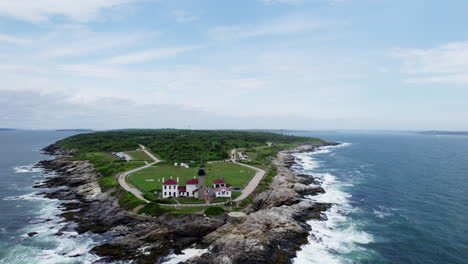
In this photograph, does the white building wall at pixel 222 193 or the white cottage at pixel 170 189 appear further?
the white cottage at pixel 170 189

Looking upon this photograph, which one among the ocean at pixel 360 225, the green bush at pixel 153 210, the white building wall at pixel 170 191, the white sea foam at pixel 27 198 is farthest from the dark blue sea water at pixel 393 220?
the white sea foam at pixel 27 198

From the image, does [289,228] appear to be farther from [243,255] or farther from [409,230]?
[409,230]

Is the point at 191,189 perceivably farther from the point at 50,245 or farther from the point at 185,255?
the point at 50,245

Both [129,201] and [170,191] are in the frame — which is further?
[170,191]

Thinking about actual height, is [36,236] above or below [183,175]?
below

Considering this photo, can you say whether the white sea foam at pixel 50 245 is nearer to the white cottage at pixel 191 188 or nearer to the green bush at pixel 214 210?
Result: the green bush at pixel 214 210

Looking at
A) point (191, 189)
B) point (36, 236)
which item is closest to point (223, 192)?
point (191, 189)

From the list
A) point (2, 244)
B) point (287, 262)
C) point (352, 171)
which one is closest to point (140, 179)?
point (2, 244)
